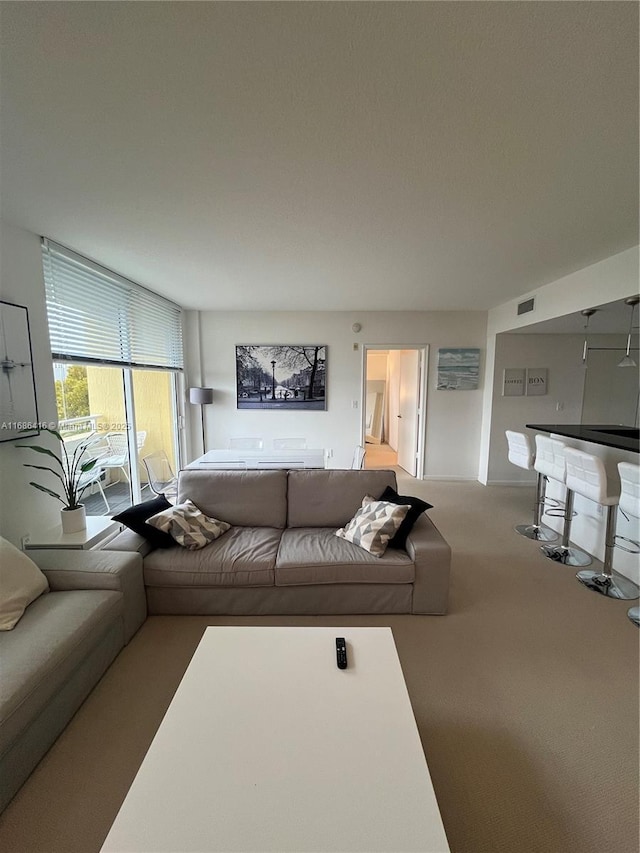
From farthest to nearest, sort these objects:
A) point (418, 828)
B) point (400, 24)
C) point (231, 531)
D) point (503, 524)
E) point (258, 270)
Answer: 1. point (503, 524)
2. point (258, 270)
3. point (231, 531)
4. point (400, 24)
5. point (418, 828)

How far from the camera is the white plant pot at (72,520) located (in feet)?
7.80

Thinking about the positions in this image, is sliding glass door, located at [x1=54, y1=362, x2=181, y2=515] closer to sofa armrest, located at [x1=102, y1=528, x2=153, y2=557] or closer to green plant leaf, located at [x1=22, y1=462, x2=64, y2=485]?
green plant leaf, located at [x1=22, y1=462, x2=64, y2=485]

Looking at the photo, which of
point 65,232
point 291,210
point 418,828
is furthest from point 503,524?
point 65,232

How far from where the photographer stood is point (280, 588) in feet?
7.09

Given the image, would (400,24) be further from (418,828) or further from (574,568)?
(574,568)

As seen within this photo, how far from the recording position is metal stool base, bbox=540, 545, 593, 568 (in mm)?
2875

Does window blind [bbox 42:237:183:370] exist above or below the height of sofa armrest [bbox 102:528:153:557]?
above

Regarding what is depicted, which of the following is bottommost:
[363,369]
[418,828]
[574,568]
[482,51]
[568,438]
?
[574,568]

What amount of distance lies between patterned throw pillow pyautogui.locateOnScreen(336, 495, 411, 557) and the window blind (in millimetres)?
2585

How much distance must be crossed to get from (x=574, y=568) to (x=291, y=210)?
11.2ft

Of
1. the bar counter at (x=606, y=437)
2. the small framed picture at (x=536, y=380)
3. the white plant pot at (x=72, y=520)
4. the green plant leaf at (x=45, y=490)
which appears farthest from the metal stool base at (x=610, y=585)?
the green plant leaf at (x=45, y=490)

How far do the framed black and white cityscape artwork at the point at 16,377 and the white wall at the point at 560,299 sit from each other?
4.35 m

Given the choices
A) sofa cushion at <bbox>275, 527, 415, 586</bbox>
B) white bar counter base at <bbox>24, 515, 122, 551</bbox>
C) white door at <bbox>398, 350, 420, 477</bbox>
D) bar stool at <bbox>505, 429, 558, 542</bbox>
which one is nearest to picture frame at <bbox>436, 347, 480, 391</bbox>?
white door at <bbox>398, 350, 420, 477</bbox>

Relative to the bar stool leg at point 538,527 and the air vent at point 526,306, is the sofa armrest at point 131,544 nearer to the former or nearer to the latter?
the bar stool leg at point 538,527
